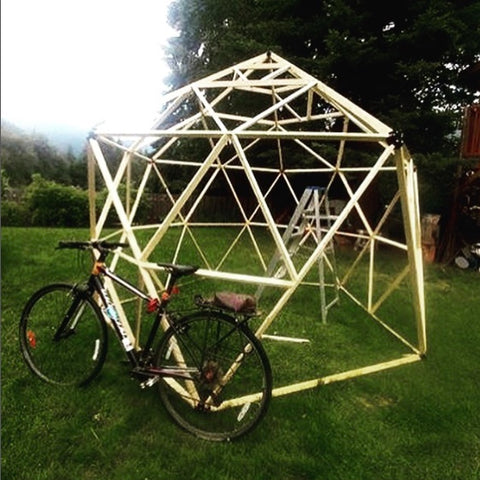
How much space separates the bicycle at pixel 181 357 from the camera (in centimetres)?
332

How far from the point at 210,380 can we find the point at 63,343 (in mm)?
2121

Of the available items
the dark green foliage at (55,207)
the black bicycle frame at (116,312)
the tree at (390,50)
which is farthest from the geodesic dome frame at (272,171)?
the dark green foliage at (55,207)

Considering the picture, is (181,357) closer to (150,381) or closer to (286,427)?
(150,381)

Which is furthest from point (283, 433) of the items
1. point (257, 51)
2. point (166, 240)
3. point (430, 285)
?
point (257, 51)

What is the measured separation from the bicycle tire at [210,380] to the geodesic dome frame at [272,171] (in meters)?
0.30

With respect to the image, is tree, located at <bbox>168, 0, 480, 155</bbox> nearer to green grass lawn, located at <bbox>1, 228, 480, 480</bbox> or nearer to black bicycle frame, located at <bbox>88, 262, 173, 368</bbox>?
green grass lawn, located at <bbox>1, 228, 480, 480</bbox>

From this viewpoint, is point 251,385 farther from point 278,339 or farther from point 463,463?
point 463,463

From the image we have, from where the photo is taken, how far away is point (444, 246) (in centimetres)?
1153

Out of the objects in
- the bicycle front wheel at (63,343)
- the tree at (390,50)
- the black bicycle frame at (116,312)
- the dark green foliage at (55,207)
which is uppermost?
the tree at (390,50)

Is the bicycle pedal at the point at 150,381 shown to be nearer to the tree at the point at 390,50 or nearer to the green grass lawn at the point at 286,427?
the green grass lawn at the point at 286,427

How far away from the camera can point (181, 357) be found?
344 centimetres

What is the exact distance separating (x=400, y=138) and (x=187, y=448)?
3.17 metres

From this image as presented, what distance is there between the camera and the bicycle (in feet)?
10.9

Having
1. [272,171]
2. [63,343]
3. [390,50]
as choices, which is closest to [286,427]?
[63,343]
